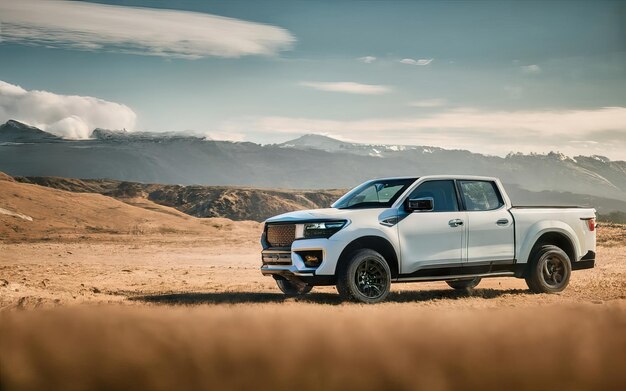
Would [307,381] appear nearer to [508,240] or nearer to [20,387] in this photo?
[20,387]

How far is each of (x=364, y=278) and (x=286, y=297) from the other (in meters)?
2.28

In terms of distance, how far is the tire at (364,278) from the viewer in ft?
36.2

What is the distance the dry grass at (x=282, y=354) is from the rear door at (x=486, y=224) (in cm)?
709

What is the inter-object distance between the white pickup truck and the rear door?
0.02 m

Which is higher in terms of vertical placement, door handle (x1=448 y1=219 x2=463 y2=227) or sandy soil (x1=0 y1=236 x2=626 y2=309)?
door handle (x1=448 y1=219 x2=463 y2=227)

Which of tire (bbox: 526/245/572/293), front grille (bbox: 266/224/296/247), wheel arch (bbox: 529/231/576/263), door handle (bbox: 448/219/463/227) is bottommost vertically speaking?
tire (bbox: 526/245/572/293)

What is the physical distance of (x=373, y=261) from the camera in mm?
11242

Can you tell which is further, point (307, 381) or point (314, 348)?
point (314, 348)

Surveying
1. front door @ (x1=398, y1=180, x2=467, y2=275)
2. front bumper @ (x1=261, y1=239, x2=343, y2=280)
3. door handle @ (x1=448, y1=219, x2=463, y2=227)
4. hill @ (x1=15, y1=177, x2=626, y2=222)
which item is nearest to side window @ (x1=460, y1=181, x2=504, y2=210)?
front door @ (x1=398, y1=180, x2=467, y2=275)

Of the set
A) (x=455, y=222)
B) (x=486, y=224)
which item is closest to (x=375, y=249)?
(x=455, y=222)

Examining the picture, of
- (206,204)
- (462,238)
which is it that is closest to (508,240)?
(462,238)

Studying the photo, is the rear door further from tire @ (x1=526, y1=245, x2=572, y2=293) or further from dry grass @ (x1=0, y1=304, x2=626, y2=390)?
dry grass @ (x1=0, y1=304, x2=626, y2=390)

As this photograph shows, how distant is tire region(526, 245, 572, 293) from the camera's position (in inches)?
514

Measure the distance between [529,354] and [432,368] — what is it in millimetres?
767
